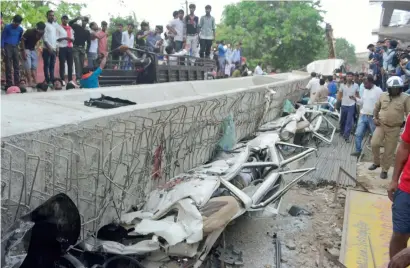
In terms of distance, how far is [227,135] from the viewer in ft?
19.1

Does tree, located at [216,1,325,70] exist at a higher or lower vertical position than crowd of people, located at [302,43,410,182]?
higher

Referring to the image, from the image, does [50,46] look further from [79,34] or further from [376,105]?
[376,105]

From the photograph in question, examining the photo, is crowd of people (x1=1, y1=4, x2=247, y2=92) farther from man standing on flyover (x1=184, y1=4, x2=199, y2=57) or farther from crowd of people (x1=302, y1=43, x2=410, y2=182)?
crowd of people (x1=302, y1=43, x2=410, y2=182)

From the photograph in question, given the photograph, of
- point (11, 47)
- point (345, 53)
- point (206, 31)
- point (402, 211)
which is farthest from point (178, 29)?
point (345, 53)

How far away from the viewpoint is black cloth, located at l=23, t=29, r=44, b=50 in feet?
23.2

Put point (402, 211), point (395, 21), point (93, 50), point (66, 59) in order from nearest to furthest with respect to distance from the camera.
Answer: point (402, 211) < point (66, 59) < point (93, 50) < point (395, 21)

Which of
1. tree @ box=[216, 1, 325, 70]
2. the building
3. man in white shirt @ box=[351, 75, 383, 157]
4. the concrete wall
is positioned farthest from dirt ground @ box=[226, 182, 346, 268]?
tree @ box=[216, 1, 325, 70]

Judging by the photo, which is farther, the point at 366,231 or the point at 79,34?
the point at 79,34

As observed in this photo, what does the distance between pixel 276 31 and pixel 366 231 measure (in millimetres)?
21744

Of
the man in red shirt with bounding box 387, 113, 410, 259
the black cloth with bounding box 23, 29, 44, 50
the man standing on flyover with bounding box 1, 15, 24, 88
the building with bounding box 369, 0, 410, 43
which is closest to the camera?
the man in red shirt with bounding box 387, 113, 410, 259

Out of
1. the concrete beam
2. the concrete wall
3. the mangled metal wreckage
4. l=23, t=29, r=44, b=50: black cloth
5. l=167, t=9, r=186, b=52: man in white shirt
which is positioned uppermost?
the concrete beam

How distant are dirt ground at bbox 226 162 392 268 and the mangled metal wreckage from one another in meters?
0.56

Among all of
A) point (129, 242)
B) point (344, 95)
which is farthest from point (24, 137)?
point (344, 95)

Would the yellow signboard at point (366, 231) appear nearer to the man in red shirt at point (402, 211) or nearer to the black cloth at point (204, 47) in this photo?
the man in red shirt at point (402, 211)
